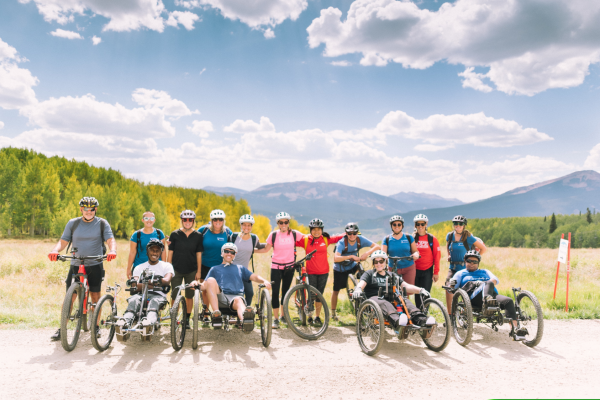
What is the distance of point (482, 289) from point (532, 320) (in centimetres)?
98

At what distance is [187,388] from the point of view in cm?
430

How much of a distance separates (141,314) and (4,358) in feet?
6.82

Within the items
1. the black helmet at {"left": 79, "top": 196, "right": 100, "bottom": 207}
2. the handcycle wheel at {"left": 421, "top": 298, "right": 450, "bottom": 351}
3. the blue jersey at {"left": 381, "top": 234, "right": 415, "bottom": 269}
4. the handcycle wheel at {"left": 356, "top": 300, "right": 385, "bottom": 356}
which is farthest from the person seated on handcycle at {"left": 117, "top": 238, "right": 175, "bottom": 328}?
the handcycle wheel at {"left": 421, "top": 298, "right": 450, "bottom": 351}

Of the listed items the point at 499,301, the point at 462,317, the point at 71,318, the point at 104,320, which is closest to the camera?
the point at 104,320

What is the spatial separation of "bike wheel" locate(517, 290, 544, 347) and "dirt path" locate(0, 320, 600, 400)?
8.2 inches

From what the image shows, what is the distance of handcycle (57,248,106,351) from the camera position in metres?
5.33

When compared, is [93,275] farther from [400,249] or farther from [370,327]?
[400,249]

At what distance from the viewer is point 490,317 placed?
20.2ft

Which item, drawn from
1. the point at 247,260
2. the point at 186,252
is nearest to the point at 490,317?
the point at 247,260

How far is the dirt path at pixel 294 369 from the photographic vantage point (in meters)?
4.27

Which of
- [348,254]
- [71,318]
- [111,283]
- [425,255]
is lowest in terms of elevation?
[111,283]

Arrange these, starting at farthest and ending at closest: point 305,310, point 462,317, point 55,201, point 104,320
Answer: point 55,201
point 305,310
point 462,317
point 104,320

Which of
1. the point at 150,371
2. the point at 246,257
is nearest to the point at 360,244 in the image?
the point at 246,257

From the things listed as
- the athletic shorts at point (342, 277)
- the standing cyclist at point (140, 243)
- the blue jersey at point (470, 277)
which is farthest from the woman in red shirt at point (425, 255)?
the standing cyclist at point (140, 243)
